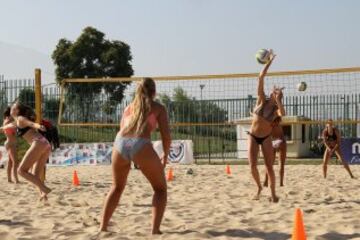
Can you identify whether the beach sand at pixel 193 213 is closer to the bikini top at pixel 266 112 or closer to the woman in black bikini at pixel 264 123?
the woman in black bikini at pixel 264 123

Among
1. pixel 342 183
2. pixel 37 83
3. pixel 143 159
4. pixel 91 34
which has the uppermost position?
pixel 91 34

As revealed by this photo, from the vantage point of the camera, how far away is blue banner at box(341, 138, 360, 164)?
52.9 ft

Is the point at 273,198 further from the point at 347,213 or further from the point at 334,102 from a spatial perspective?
the point at 334,102

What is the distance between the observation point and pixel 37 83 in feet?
29.3

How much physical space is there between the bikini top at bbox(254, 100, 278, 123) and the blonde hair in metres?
2.37

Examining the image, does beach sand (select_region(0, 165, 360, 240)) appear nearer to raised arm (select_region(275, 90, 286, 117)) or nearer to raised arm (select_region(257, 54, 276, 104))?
raised arm (select_region(275, 90, 286, 117))

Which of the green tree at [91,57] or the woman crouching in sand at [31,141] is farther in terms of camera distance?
the green tree at [91,57]

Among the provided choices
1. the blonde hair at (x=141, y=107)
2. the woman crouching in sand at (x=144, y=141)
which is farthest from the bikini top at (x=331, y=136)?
the blonde hair at (x=141, y=107)

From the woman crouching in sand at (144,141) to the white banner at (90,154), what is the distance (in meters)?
11.8

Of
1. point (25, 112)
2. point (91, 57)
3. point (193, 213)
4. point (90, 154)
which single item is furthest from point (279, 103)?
point (91, 57)

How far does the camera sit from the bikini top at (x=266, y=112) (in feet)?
20.4

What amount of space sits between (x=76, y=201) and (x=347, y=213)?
10.4 ft

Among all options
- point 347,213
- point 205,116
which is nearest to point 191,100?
point 205,116

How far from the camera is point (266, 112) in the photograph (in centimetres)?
621
